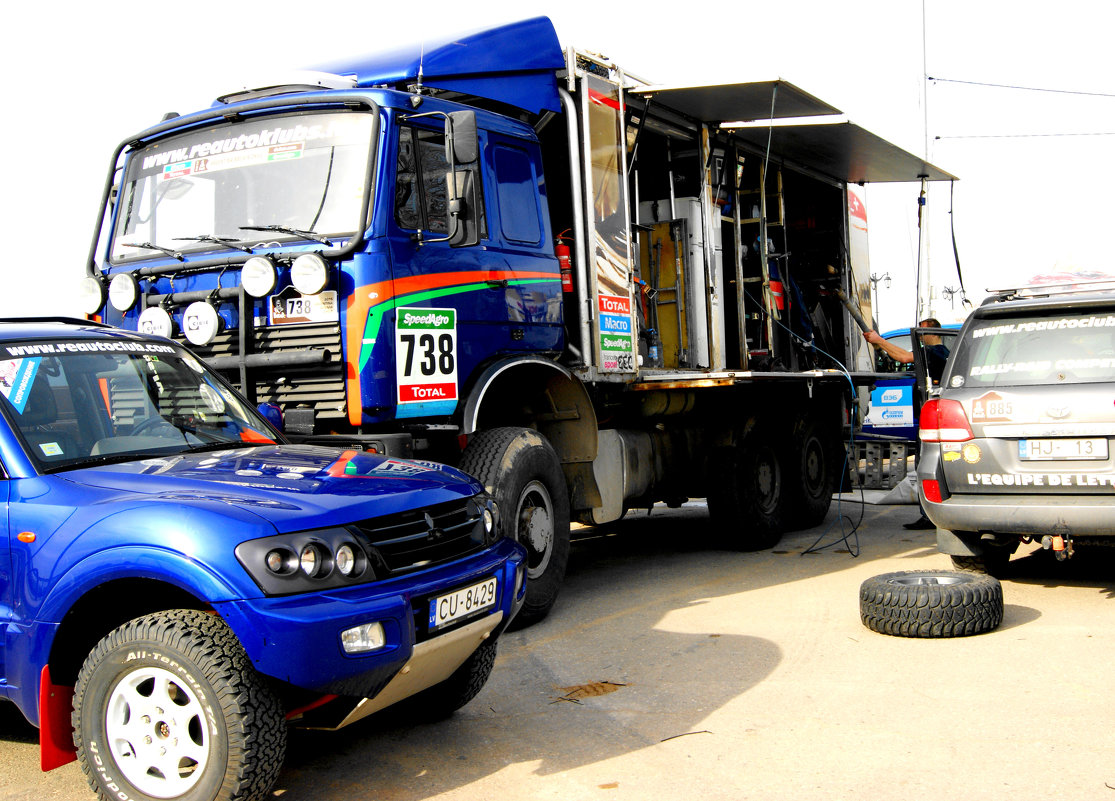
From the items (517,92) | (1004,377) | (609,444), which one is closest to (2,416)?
(517,92)

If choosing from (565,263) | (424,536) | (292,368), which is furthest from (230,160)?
(424,536)

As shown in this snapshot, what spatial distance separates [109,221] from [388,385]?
8.21 ft

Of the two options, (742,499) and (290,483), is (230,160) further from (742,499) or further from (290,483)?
(742,499)

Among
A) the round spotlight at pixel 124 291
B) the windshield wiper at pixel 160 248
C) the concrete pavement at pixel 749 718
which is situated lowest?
the concrete pavement at pixel 749 718

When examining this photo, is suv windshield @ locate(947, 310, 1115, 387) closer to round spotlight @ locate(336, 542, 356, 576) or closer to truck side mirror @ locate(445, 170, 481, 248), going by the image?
truck side mirror @ locate(445, 170, 481, 248)

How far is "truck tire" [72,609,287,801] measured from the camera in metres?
3.28

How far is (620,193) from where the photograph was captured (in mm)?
7754

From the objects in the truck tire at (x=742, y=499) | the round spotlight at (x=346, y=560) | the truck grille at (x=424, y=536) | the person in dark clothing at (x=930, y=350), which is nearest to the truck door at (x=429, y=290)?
the truck grille at (x=424, y=536)

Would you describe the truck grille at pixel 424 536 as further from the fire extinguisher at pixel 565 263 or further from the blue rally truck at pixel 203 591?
the fire extinguisher at pixel 565 263

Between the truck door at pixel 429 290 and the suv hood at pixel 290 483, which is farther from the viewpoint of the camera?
the truck door at pixel 429 290

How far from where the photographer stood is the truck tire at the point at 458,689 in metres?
4.48

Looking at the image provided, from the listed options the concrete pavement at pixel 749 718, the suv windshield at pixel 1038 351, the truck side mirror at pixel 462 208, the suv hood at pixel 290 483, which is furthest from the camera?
the suv windshield at pixel 1038 351

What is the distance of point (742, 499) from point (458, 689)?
5.16m

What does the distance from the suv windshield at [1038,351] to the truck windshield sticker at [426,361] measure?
323 centimetres
